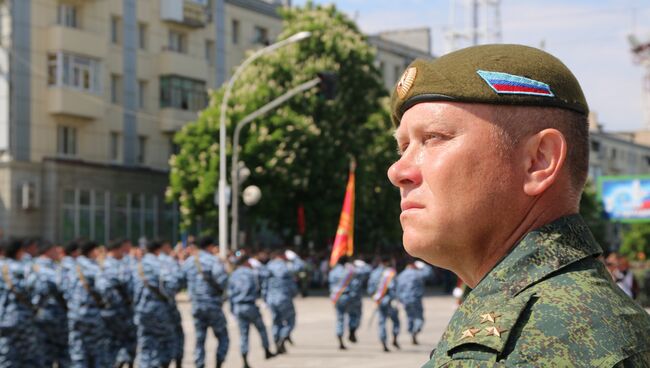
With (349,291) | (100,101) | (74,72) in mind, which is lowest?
(349,291)

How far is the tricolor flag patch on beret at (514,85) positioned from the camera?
1.63 meters

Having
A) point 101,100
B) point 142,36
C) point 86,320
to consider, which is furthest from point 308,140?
point 86,320

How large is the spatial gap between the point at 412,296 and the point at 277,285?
2.74 metres

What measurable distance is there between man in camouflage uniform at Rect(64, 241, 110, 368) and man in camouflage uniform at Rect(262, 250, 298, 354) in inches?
174

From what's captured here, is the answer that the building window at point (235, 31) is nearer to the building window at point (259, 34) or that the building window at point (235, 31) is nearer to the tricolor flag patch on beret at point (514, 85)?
the building window at point (259, 34)

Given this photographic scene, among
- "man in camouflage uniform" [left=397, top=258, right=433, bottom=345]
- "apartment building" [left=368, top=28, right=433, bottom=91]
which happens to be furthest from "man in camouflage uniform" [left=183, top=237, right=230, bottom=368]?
"apartment building" [left=368, top=28, right=433, bottom=91]

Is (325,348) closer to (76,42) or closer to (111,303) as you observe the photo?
(111,303)

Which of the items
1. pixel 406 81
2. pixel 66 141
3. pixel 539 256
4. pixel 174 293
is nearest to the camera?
pixel 539 256

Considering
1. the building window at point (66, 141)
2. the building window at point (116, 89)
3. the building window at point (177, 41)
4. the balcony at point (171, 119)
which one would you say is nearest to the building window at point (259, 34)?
the building window at point (177, 41)

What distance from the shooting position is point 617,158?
88188mm

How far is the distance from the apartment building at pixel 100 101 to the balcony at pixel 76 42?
0.12 ft

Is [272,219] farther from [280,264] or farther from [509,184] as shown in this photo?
[509,184]

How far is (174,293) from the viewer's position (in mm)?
14422

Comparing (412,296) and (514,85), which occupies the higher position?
(514,85)
